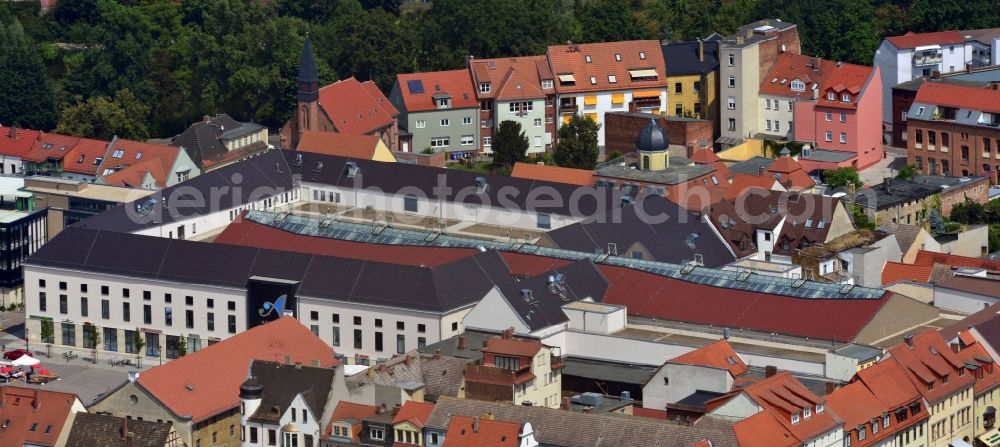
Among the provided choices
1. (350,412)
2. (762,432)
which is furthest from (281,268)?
(762,432)

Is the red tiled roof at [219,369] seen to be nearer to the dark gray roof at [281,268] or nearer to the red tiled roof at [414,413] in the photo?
the dark gray roof at [281,268]

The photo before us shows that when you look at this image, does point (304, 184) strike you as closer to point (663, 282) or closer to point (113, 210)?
point (113, 210)

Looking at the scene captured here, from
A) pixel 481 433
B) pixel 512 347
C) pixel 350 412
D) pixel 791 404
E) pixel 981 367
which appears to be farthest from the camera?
pixel 981 367

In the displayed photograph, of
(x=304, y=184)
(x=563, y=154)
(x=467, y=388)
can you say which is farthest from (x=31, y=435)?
(x=563, y=154)

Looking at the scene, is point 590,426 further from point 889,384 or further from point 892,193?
point 892,193

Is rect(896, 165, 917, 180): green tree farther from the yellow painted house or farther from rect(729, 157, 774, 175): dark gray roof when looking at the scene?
the yellow painted house

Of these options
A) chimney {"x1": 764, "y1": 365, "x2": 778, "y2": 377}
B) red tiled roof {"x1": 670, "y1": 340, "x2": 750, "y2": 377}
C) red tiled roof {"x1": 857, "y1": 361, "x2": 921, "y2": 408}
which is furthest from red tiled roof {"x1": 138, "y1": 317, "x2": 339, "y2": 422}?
red tiled roof {"x1": 857, "y1": 361, "x2": 921, "y2": 408}
